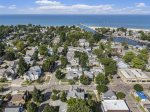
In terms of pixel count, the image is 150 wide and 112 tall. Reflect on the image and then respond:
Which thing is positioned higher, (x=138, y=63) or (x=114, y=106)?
(x=138, y=63)

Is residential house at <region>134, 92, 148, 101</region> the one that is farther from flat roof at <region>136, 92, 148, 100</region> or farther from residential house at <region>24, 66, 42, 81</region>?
residential house at <region>24, 66, 42, 81</region>

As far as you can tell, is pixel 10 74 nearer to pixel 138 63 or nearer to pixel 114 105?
pixel 114 105

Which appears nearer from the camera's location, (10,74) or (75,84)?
(75,84)

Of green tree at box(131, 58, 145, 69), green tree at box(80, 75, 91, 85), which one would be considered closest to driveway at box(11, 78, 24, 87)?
green tree at box(80, 75, 91, 85)

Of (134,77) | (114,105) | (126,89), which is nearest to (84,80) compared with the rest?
(126,89)

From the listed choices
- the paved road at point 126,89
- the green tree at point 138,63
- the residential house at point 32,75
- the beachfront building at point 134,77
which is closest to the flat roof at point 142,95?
the paved road at point 126,89

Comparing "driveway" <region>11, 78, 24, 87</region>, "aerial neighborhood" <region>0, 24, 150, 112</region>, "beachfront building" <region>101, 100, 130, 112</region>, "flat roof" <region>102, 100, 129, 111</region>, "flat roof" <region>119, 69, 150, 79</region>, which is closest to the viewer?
"beachfront building" <region>101, 100, 130, 112</region>

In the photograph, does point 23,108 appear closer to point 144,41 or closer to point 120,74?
point 120,74

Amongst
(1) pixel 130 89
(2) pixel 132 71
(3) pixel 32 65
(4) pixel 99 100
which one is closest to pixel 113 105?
(4) pixel 99 100
